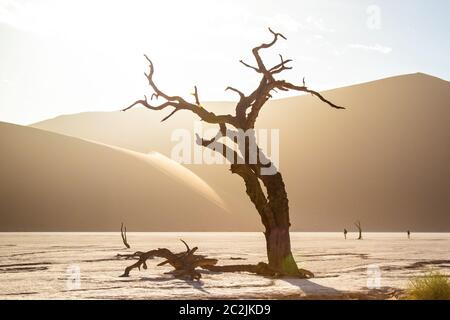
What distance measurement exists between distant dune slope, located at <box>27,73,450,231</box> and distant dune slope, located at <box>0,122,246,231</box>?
6074mm

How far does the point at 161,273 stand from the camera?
51.9 feet

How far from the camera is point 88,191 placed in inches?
3501

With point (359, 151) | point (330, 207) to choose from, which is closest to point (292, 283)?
point (330, 207)

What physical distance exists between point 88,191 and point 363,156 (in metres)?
51.9

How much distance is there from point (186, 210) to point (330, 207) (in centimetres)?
2777

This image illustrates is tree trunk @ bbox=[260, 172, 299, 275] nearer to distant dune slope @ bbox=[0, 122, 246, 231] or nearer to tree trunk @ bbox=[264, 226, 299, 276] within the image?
tree trunk @ bbox=[264, 226, 299, 276]

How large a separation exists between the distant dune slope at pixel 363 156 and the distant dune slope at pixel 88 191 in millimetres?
6074

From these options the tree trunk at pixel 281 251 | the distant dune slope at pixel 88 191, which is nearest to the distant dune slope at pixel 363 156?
the distant dune slope at pixel 88 191

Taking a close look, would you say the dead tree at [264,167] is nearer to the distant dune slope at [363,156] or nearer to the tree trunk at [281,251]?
the tree trunk at [281,251]

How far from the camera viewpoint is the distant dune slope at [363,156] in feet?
348

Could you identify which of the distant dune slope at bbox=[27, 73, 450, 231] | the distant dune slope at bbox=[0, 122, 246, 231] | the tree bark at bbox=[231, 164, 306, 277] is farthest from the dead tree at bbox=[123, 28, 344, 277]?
the distant dune slope at bbox=[27, 73, 450, 231]

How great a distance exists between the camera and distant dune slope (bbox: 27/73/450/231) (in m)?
106

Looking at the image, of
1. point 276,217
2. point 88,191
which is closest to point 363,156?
point 88,191
